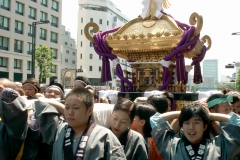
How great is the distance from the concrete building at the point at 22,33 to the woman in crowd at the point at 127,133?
95.5 feet

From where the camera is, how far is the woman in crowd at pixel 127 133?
2830 millimetres

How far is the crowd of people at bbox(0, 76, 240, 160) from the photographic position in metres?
2.39

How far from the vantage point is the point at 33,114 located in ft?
9.24

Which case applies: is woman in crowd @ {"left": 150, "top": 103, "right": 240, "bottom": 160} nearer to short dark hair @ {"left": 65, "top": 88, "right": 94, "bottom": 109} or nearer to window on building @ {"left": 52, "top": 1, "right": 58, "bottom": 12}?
short dark hair @ {"left": 65, "top": 88, "right": 94, "bottom": 109}

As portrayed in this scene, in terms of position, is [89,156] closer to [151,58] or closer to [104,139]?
[104,139]

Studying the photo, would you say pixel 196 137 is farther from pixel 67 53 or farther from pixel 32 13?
pixel 67 53

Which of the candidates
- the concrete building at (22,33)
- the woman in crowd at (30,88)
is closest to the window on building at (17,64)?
the concrete building at (22,33)

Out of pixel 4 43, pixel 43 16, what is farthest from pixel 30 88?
pixel 43 16

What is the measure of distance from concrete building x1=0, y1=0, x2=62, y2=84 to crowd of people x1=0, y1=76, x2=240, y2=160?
2909cm

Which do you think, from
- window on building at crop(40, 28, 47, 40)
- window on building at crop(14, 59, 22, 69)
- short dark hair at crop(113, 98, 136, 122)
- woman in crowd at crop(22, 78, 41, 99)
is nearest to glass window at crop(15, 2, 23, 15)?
window on building at crop(40, 28, 47, 40)

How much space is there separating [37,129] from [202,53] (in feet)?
26.6

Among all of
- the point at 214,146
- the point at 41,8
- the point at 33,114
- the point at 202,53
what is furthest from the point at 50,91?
the point at 41,8

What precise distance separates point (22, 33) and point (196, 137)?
32171 millimetres

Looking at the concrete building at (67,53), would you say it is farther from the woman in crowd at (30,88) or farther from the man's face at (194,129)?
the man's face at (194,129)
